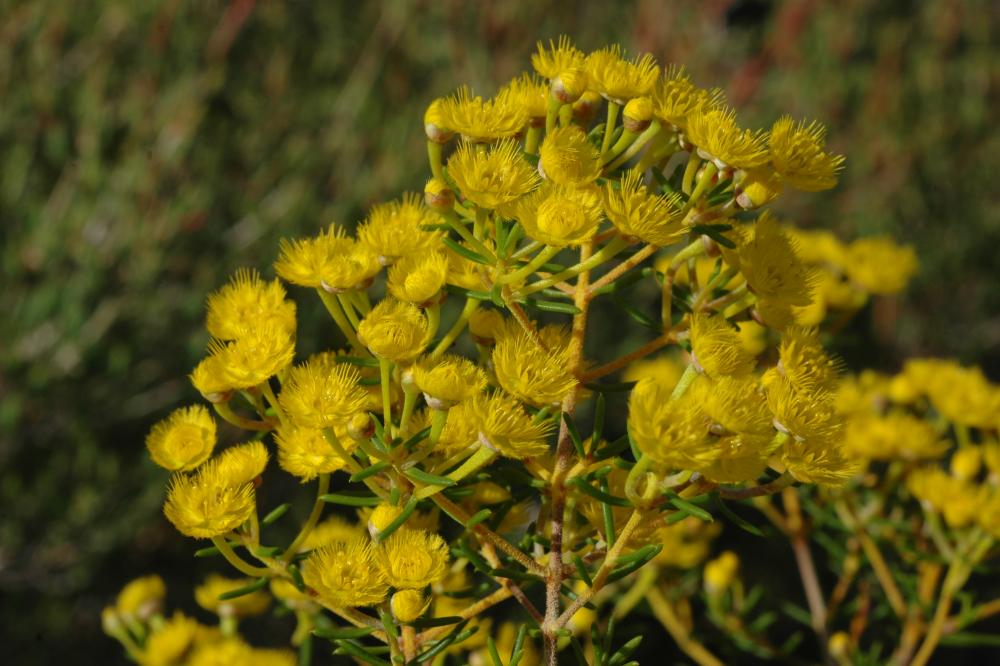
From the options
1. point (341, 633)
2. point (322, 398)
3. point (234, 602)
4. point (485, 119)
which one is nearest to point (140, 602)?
point (234, 602)

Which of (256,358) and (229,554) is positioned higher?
(256,358)

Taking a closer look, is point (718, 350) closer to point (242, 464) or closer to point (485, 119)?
point (485, 119)

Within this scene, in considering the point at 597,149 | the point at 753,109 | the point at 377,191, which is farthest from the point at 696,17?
the point at 597,149

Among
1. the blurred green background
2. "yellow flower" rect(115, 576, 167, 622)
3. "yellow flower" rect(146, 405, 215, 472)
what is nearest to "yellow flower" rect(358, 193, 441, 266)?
"yellow flower" rect(146, 405, 215, 472)

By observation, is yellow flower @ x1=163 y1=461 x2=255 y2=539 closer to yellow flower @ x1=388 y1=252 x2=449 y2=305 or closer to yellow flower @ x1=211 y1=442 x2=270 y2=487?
yellow flower @ x1=211 y1=442 x2=270 y2=487

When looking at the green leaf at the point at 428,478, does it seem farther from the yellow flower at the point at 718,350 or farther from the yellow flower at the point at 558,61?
the yellow flower at the point at 558,61

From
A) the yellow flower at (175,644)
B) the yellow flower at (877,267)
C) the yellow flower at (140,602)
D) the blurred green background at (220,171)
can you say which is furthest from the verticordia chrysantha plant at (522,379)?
the blurred green background at (220,171)
